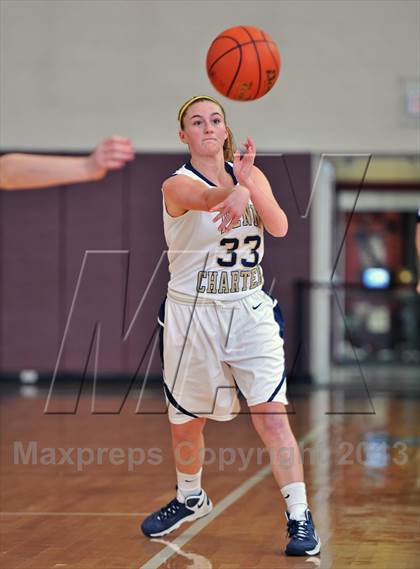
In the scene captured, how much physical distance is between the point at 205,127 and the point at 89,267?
9.28 m

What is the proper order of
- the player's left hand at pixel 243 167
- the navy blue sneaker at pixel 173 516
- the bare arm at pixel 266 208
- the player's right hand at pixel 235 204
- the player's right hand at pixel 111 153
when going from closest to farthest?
the player's right hand at pixel 111 153 < the player's right hand at pixel 235 204 < the player's left hand at pixel 243 167 < the bare arm at pixel 266 208 < the navy blue sneaker at pixel 173 516

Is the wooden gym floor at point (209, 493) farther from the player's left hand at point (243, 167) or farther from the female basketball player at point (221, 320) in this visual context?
the player's left hand at point (243, 167)

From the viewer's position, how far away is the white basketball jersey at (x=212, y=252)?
4581 millimetres

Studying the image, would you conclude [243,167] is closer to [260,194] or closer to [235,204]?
[260,194]

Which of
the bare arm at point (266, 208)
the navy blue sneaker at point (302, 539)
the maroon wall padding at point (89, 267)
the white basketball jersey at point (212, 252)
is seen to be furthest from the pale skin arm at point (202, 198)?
the maroon wall padding at point (89, 267)

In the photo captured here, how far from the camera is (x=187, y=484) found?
5.05 m

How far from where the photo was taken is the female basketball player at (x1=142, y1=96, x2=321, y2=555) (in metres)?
4.56

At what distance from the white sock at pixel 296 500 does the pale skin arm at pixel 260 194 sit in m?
1.03

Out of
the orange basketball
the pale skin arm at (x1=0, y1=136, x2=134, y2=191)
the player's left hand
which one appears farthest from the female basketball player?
the pale skin arm at (x1=0, y1=136, x2=134, y2=191)

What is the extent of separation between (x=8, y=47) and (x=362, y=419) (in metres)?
4.42

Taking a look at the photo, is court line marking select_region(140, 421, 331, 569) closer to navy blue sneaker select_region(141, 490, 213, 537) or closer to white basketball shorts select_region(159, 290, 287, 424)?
navy blue sneaker select_region(141, 490, 213, 537)

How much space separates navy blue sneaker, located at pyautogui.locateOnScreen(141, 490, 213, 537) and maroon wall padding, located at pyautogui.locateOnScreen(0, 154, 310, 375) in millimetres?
8207

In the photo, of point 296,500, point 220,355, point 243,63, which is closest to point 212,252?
point 220,355

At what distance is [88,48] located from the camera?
412 inches
